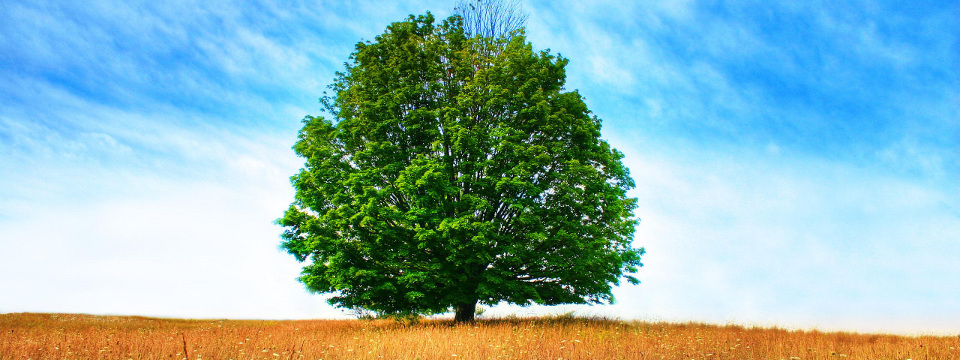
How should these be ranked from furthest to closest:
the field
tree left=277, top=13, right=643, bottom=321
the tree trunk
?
the tree trunk → tree left=277, top=13, right=643, bottom=321 → the field

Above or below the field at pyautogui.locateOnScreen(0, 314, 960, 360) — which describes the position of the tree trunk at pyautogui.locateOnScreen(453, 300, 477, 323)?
above

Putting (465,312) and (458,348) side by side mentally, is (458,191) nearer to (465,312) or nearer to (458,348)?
(465,312)

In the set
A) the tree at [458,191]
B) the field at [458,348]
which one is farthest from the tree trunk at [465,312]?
the field at [458,348]

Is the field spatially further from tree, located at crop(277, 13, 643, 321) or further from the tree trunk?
the tree trunk

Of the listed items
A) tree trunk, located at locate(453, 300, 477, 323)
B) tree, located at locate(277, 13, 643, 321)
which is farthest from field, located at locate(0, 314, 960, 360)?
tree trunk, located at locate(453, 300, 477, 323)

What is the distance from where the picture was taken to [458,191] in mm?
16562

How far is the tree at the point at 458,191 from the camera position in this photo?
16016mm

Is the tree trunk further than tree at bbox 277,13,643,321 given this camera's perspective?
Yes

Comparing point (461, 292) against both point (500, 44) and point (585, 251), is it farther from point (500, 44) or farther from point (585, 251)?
point (500, 44)

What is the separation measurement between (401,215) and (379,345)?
4.92 metres

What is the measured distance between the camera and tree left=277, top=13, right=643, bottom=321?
1602cm

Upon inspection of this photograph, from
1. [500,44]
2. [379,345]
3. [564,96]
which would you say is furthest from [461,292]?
[500,44]

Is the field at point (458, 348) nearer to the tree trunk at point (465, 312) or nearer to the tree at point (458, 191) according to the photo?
the tree at point (458, 191)

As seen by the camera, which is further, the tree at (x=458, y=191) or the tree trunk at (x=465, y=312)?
the tree trunk at (x=465, y=312)
